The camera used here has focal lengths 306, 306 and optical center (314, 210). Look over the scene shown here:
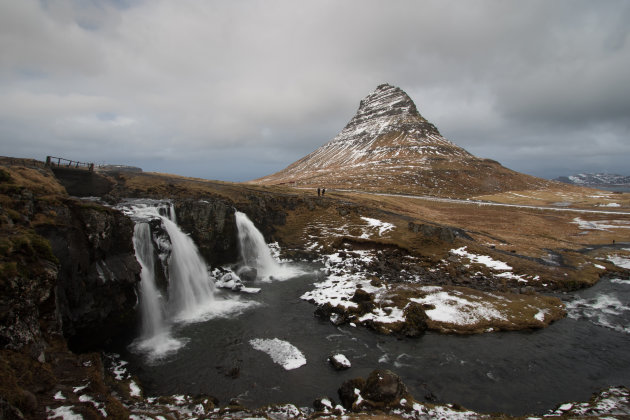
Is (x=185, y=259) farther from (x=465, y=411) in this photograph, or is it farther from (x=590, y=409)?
(x=590, y=409)

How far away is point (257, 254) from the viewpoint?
1857 inches

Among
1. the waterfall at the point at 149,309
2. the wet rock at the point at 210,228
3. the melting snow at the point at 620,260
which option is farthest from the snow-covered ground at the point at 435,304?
the melting snow at the point at 620,260

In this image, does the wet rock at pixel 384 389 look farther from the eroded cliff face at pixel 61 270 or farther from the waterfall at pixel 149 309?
the eroded cliff face at pixel 61 270

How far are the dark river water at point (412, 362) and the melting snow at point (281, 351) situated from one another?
515mm

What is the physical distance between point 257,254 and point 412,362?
2938 centimetres

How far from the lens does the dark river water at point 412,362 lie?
19.6 metres

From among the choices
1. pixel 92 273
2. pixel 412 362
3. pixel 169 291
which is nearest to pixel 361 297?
pixel 412 362

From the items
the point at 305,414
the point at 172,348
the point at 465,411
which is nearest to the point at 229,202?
the point at 172,348

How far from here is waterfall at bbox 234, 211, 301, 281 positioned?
143 ft

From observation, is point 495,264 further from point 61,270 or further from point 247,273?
point 61,270

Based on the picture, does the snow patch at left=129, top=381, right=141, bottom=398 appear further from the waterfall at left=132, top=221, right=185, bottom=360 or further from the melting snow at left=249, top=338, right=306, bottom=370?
the melting snow at left=249, top=338, right=306, bottom=370

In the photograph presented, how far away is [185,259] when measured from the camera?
117 feet

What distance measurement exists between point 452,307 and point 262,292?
21.0 meters

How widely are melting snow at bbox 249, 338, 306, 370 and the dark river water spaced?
1.69ft
